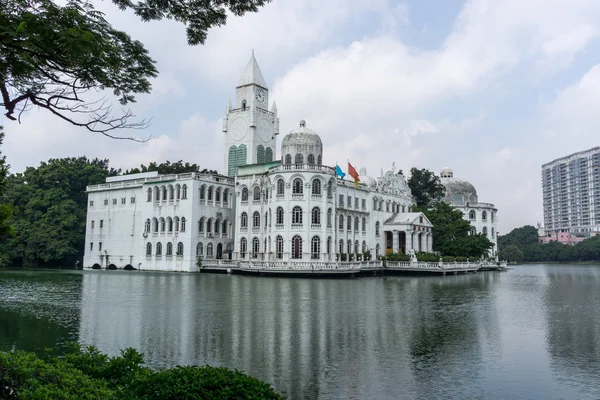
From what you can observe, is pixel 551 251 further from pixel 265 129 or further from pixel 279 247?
pixel 279 247

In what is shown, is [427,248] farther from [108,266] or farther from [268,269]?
[108,266]

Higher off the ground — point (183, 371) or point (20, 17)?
point (20, 17)

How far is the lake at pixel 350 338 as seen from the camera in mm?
11133

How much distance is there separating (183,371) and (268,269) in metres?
44.3

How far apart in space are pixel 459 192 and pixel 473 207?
11.5 ft

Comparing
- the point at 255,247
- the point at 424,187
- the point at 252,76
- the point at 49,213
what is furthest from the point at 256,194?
the point at 424,187

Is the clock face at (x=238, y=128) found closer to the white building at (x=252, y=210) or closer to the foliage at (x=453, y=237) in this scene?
the white building at (x=252, y=210)

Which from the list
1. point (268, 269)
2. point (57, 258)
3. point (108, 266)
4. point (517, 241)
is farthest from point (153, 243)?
point (517, 241)

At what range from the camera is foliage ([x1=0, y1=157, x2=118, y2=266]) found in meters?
64.4

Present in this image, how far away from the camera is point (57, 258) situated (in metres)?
65.1

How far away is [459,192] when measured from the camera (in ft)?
302

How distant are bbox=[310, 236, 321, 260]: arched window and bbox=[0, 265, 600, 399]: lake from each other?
27.1 m

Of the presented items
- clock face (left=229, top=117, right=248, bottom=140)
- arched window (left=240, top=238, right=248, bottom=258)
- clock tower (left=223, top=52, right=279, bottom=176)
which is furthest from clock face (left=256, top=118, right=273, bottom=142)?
arched window (left=240, top=238, right=248, bottom=258)

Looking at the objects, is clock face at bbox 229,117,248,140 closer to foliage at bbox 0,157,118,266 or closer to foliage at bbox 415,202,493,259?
foliage at bbox 0,157,118,266
